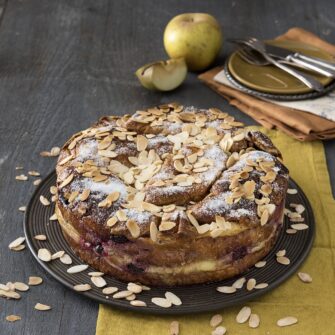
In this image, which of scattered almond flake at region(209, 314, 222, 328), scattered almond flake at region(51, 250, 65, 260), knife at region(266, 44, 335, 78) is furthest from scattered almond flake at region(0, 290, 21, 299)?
knife at region(266, 44, 335, 78)

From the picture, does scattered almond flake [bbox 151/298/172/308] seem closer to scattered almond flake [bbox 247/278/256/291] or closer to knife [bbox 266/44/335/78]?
scattered almond flake [bbox 247/278/256/291]

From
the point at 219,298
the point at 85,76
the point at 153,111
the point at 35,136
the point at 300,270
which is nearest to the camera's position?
the point at 219,298

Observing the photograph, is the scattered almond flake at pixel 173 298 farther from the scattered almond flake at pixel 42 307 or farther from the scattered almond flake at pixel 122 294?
the scattered almond flake at pixel 42 307

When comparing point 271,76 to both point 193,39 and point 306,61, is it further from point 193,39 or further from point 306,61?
point 193,39

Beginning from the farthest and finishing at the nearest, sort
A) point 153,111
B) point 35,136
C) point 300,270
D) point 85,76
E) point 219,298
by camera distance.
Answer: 1. point 85,76
2. point 35,136
3. point 153,111
4. point 300,270
5. point 219,298

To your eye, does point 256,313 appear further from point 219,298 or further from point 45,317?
point 45,317

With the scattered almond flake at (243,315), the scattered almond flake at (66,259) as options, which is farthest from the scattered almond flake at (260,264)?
the scattered almond flake at (66,259)

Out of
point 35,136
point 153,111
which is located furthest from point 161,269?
point 35,136

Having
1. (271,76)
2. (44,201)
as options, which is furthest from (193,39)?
(44,201)
